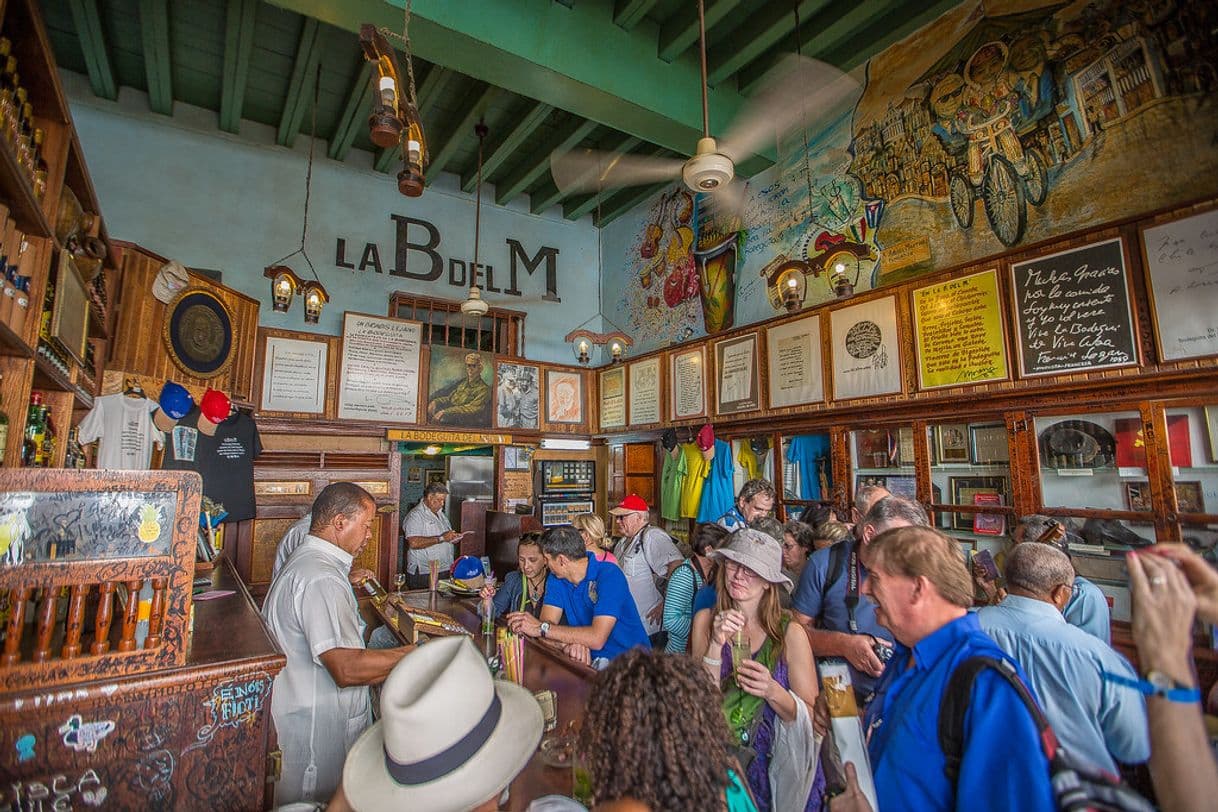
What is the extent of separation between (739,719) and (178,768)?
5.92ft

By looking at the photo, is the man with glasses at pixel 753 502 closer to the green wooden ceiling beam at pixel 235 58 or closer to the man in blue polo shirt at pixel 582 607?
the man in blue polo shirt at pixel 582 607

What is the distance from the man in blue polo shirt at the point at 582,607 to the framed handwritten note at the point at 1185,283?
13.3 feet

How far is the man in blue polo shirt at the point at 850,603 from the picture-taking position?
255 centimetres

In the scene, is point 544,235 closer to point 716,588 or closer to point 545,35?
point 545,35

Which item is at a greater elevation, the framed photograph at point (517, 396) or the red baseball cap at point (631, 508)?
the framed photograph at point (517, 396)

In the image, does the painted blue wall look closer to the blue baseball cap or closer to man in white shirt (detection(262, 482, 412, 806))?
the blue baseball cap

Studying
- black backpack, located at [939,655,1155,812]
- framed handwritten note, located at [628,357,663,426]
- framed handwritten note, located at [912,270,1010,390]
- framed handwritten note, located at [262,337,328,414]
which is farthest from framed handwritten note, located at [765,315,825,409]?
framed handwritten note, located at [262,337,328,414]

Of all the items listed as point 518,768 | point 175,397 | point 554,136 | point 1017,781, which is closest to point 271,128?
point 554,136

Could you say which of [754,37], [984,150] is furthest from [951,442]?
[754,37]

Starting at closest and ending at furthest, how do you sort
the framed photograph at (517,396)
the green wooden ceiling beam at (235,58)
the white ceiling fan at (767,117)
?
the white ceiling fan at (767,117) → the green wooden ceiling beam at (235,58) → the framed photograph at (517,396)

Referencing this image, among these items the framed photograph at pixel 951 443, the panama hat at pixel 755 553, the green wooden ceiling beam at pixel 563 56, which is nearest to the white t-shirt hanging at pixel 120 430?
the green wooden ceiling beam at pixel 563 56

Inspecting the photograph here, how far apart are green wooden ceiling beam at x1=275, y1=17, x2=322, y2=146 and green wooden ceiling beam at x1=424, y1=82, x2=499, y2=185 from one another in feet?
5.93

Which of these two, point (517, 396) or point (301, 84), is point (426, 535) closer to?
point (517, 396)

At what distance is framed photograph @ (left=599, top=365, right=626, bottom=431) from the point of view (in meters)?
8.86
